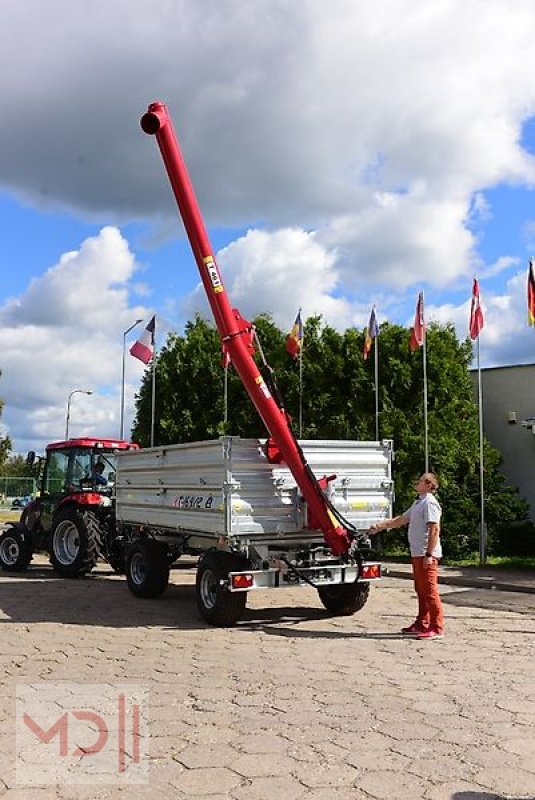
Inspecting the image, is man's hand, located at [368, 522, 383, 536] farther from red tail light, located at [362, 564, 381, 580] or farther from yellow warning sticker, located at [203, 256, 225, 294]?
yellow warning sticker, located at [203, 256, 225, 294]

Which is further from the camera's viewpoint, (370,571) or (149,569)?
(149,569)

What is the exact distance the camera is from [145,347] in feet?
77.8

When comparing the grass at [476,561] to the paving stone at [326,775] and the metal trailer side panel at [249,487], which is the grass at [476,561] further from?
the paving stone at [326,775]

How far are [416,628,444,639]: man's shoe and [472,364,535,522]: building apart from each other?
14.7 m

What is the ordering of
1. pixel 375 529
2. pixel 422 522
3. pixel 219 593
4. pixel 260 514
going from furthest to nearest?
pixel 375 529 < pixel 260 514 < pixel 219 593 < pixel 422 522

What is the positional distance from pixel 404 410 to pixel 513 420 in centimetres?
387

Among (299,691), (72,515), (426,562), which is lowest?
(299,691)

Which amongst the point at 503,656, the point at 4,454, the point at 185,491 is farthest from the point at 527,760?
the point at 4,454

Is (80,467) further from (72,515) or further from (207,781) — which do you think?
(207,781)

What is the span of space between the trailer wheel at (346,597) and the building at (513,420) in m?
13.6

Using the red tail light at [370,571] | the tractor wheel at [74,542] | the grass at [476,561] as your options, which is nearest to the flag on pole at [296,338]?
the grass at [476,561]

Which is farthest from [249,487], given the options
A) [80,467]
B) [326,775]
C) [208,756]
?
[80,467]

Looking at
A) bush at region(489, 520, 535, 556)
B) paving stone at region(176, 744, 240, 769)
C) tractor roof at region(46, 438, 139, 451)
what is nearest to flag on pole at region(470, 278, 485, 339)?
bush at region(489, 520, 535, 556)

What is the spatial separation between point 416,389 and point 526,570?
660cm
